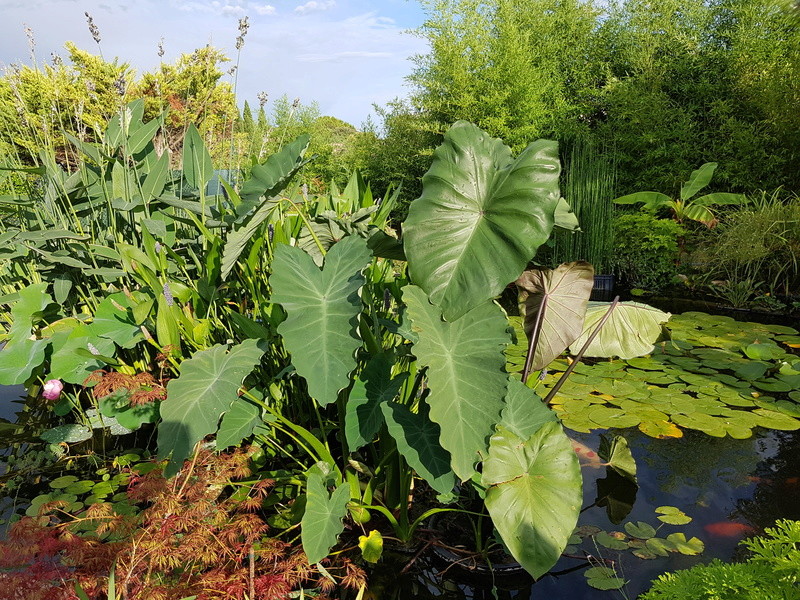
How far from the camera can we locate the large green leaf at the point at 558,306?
5.22ft

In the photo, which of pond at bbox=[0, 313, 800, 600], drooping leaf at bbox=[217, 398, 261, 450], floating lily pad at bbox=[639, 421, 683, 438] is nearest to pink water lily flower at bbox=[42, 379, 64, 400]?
pond at bbox=[0, 313, 800, 600]

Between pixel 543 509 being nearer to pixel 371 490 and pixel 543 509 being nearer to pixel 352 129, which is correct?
pixel 371 490

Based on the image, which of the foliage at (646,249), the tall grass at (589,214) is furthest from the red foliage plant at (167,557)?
the foliage at (646,249)

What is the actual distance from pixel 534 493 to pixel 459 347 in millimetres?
372

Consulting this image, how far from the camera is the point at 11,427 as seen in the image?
2420 mm

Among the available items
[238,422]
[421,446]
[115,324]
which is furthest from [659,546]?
[115,324]

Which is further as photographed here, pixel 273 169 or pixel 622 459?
pixel 622 459

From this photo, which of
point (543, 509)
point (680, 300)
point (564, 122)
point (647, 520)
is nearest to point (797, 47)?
point (564, 122)

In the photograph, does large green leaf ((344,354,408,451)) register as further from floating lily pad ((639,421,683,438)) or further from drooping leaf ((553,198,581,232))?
floating lily pad ((639,421,683,438))

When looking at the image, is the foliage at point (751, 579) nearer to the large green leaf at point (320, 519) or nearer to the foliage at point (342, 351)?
the foliage at point (342, 351)

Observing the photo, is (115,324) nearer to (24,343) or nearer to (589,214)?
(24,343)

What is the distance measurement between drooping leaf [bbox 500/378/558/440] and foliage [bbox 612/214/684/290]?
4.18 meters

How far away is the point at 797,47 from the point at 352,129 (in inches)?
582

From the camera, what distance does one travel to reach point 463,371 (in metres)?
1.19
